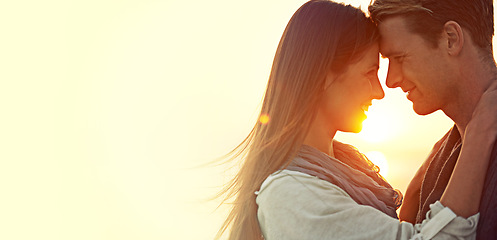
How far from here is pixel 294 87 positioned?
370 centimetres

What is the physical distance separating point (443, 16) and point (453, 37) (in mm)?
162

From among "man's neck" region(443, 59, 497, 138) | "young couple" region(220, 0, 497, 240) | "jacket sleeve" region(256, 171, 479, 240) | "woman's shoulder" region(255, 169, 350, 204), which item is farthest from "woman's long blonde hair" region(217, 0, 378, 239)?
"man's neck" region(443, 59, 497, 138)

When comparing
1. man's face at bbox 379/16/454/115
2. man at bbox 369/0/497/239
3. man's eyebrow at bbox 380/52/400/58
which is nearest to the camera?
man at bbox 369/0/497/239

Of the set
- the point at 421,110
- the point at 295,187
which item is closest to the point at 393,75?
the point at 421,110

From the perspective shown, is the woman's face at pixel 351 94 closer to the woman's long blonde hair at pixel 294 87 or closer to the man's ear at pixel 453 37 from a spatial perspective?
the woman's long blonde hair at pixel 294 87

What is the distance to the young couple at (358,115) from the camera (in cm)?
323

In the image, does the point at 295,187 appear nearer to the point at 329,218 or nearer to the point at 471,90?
the point at 329,218

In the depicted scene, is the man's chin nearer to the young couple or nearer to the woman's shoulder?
the young couple

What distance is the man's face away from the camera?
396 cm

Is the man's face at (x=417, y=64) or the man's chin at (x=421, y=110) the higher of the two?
the man's face at (x=417, y=64)

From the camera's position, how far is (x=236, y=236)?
385cm

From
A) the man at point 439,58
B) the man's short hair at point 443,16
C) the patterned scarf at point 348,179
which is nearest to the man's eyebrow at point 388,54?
the man at point 439,58

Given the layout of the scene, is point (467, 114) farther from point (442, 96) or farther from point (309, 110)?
point (309, 110)

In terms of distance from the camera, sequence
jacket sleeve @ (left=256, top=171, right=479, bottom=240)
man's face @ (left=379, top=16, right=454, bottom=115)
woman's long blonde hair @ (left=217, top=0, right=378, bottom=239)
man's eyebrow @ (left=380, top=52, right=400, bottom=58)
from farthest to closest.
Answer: man's eyebrow @ (left=380, top=52, right=400, bottom=58), man's face @ (left=379, top=16, right=454, bottom=115), woman's long blonde hair @ (left=217, top=0, right=378, bottom=239), jacket sleeve @ (left=256, top=171, right=479, bottom=240)
